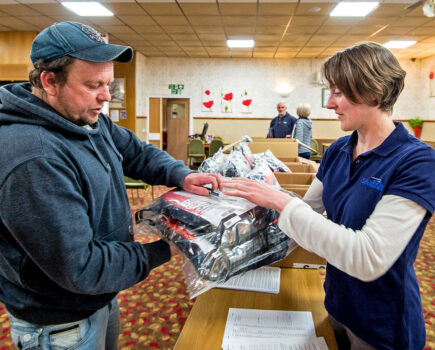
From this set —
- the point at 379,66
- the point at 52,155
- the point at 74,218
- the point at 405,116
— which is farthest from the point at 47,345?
the point at 405,116

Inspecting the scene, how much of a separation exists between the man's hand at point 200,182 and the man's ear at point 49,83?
1.69ft

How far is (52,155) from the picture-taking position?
2.57 feet

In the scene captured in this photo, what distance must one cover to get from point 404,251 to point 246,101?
9.63m

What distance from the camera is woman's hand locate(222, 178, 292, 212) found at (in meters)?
0.91

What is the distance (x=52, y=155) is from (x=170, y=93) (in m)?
9.92

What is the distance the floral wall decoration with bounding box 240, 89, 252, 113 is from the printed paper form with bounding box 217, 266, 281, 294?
30.0ft

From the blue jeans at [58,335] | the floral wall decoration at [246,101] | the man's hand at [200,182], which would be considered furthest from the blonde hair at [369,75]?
the floral wall decoration at [246,101]

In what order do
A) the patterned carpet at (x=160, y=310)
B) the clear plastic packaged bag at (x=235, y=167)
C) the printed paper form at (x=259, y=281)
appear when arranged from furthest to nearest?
the patterned carpet at (x=160, y=310), the clear plastic packaged bag at (x=235, y=167), the printed paper form at (x=259, y=281)

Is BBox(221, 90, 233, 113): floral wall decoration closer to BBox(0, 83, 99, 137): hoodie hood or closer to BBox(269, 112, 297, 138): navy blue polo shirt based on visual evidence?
BBox(269, 112, 297, 138): navy blue polo shirt

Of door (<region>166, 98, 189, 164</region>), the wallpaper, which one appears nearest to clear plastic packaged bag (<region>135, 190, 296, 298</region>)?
the wallpaper

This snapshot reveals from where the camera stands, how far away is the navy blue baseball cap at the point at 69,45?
2.73 ft

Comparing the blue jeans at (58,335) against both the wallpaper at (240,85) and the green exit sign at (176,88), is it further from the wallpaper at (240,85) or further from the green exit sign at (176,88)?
the green exit sign at (176,88)

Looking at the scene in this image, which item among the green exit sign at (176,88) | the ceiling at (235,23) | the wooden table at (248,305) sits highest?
the ceiling at (235,23)

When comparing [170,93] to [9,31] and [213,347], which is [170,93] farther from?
[213,347]
